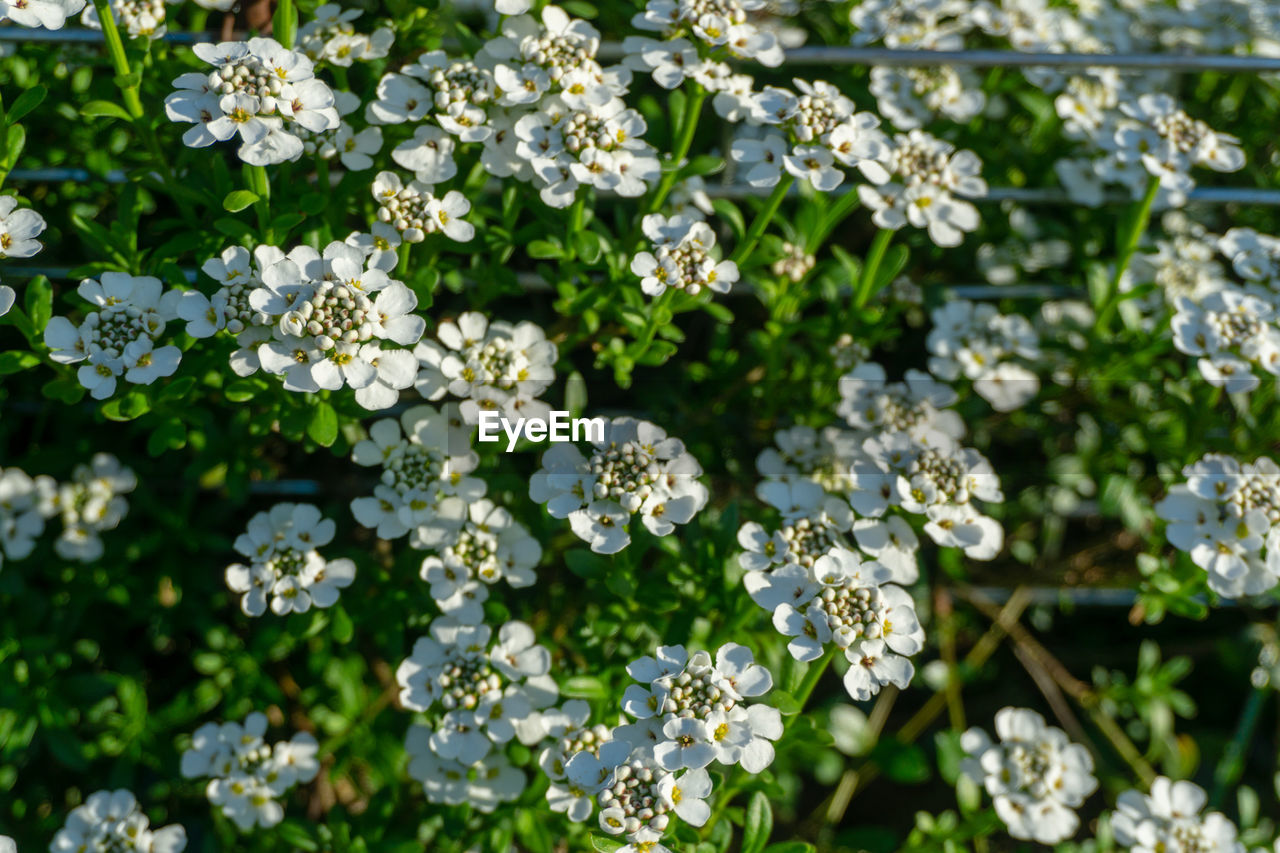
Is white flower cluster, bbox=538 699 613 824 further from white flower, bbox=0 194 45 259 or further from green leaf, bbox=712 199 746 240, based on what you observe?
white flower, bbox=0 194 45 259

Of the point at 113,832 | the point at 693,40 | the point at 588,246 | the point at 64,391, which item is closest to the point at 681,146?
the point at 693,40

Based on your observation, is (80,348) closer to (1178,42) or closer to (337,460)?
(337,460)

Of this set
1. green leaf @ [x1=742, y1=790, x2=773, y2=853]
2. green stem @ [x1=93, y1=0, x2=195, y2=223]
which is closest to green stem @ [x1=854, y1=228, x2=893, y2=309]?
green leaf @ [x1=742, y1=790, x2=773, y2=853]

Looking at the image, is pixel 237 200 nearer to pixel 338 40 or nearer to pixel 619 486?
pixel 338 40

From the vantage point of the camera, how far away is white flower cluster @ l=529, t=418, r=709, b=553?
213 cm

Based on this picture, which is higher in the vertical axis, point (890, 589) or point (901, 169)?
point (901, 169)

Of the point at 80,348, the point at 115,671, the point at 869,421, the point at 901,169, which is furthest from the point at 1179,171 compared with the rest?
the point at 115,671

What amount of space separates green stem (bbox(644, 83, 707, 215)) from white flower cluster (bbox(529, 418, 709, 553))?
60cm

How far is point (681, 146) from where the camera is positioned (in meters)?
2.47

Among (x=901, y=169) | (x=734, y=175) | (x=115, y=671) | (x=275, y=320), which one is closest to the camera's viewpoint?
(x=275, y=320)

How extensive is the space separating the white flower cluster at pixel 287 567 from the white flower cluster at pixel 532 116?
32.1 inches

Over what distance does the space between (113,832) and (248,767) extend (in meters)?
0.31

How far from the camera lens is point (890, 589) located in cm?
212

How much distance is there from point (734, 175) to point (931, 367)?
0.95m
